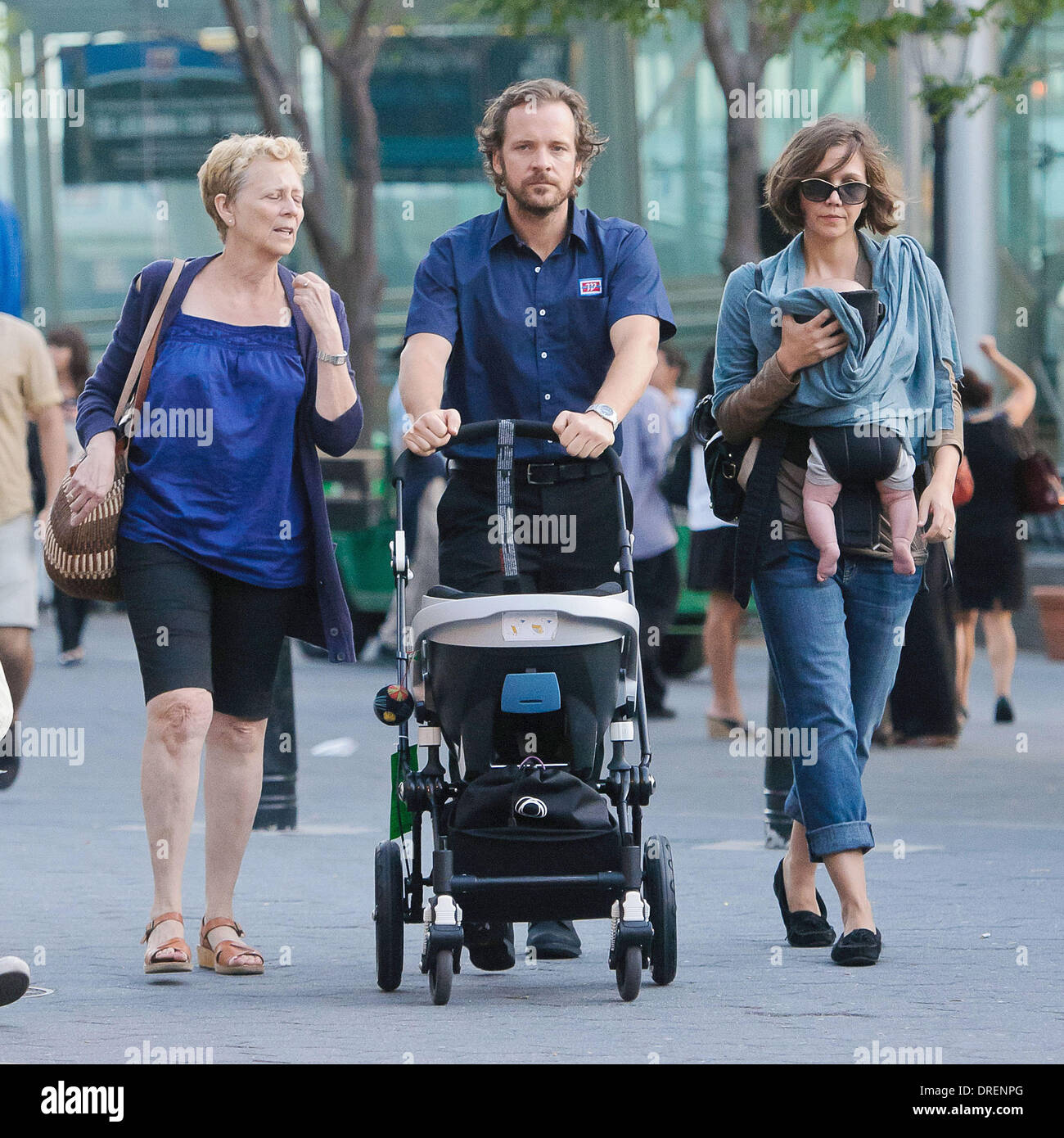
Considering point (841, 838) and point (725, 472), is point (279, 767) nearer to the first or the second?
point (725, 472)

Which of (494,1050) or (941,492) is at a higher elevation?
(941,492)

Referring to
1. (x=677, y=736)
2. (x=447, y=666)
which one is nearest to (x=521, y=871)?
(x=447, y=666)

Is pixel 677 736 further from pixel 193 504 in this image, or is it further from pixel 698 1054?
pixel 698 1054

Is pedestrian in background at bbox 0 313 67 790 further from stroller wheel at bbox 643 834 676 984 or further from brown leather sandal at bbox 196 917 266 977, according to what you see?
stroller wheel at bbox 643 834 676 984

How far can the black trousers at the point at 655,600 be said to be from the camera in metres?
11.4

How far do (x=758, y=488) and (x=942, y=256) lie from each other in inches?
353

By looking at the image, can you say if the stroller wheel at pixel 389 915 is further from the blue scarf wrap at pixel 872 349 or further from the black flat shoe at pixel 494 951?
the blue scarf wrap at pixel 872 349

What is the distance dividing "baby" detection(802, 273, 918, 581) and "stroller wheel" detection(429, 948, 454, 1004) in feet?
4.51

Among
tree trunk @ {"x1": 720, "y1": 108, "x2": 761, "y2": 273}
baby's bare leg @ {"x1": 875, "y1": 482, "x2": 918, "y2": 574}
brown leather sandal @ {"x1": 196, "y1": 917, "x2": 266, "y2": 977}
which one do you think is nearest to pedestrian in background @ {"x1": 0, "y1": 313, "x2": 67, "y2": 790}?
brown leather sandal @ {"x1": 196, "y1": 917, "x2": 266, "y2": 977}

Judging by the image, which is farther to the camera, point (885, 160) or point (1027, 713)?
point (1027, 713)

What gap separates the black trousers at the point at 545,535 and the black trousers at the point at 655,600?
6.03m

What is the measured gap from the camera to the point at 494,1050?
174 inches

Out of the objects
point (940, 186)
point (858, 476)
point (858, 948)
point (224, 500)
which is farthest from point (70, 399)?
point (858, 948)
